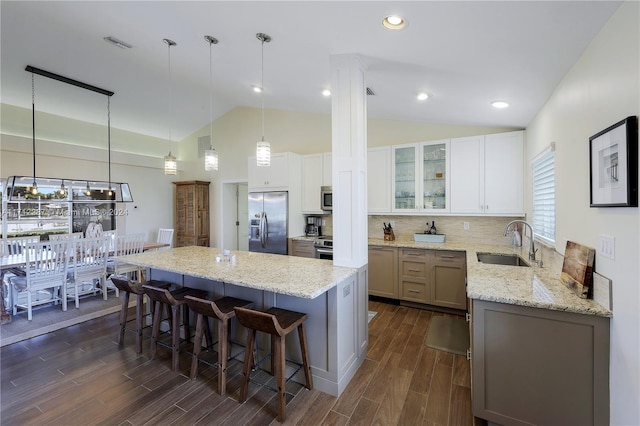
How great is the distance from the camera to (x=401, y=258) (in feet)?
12.9

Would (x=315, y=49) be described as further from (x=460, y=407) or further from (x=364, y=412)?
(x=460, y=407)

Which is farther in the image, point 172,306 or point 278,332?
point 172,306

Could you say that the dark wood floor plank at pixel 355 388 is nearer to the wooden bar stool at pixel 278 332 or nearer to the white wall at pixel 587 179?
the wooden bar stool at pixel 278 332

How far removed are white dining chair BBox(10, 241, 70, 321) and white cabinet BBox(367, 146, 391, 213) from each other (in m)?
4.33

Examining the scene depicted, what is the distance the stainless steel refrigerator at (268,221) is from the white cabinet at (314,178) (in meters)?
0.37

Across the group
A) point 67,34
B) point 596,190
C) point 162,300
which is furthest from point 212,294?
point 67,34

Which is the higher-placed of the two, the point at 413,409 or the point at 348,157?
the point at 348,157

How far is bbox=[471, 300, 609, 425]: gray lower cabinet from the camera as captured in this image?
157cm

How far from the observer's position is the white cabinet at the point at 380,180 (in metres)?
4.30

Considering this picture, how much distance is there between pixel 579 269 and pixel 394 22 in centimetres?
198

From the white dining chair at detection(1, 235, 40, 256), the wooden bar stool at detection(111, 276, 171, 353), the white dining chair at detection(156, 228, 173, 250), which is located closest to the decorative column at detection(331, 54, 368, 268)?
the wooden bar stool at detection(111, 276, 171, 353)

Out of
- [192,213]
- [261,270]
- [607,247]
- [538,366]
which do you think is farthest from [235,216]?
[607,247]

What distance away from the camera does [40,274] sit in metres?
3.68

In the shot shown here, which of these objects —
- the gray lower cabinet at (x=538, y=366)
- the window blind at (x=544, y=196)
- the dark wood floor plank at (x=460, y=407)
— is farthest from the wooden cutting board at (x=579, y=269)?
the dark wood floor plank at (x=460, y=407)
